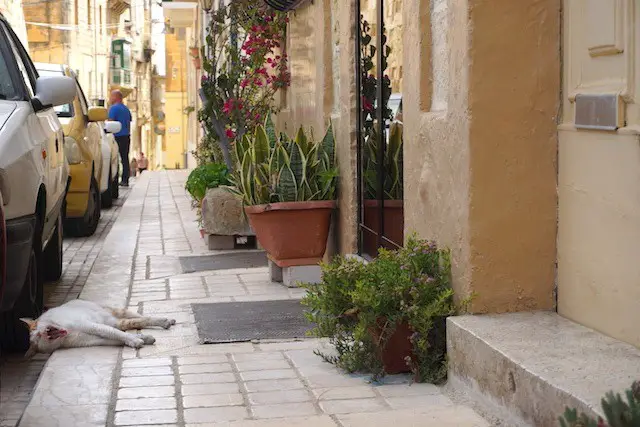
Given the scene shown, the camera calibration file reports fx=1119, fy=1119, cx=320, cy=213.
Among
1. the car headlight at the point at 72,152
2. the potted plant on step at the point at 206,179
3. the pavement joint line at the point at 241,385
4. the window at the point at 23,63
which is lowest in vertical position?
the pavement joint line at the point at 241,385

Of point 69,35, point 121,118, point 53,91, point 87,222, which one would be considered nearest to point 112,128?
point 87,222

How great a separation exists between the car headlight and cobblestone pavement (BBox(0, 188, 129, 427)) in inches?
33.3

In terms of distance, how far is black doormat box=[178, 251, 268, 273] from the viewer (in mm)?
9016

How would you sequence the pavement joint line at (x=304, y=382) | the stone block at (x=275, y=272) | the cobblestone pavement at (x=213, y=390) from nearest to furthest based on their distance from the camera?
the cobblestone pavement at (x=213, y=390) → the pavement joint line at (x=304, y=382) → the stone block at (x=275, y=272)

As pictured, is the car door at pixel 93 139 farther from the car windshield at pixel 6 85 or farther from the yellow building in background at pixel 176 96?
the yellow building in background at pixel 176 96

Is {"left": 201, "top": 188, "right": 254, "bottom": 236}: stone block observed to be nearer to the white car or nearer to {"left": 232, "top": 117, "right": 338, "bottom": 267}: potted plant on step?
{"left": 232, "top": 117, "right": 338, "bottom": 267}: potted plant on step

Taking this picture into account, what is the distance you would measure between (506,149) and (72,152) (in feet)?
24.7

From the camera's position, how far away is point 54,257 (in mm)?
8562

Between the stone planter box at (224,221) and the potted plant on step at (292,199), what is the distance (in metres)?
1.79

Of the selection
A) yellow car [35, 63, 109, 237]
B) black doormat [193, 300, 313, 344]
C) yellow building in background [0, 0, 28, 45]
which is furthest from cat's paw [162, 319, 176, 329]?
yellow building in background [0, 0, 28, 45]

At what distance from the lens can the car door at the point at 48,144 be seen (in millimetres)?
6746

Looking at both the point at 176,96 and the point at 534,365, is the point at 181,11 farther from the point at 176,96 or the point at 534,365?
the point at 176,96

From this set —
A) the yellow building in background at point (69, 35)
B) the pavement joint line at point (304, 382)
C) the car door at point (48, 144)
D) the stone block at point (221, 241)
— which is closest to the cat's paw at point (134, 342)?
the pavement joint line at point (304, 382)

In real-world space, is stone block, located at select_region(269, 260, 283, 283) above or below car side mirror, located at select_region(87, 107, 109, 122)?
below
